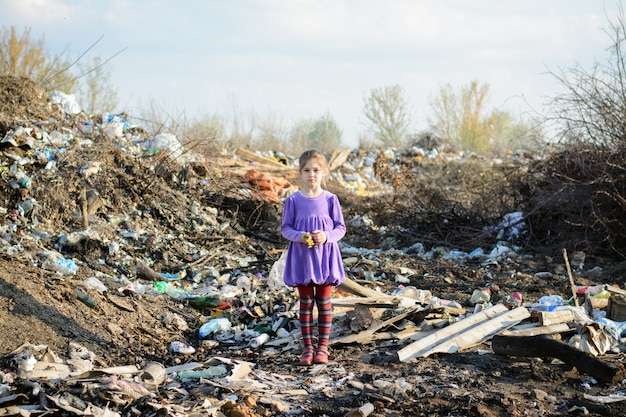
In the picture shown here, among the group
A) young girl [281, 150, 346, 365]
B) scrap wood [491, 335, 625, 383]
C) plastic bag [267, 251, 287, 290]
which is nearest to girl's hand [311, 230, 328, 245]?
young girl [281, 150, 346, 365]

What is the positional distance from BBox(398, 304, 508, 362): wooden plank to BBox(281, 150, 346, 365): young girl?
0.56 m

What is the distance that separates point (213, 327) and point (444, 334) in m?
2.02

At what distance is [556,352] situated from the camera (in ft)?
13.5

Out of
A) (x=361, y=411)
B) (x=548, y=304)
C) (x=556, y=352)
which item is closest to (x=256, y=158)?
(x=548, y=304)

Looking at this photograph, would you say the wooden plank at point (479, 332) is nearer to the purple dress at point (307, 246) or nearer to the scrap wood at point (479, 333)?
the scrap wood at point (479, 333)

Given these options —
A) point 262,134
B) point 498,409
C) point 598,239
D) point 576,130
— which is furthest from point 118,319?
point 262,134

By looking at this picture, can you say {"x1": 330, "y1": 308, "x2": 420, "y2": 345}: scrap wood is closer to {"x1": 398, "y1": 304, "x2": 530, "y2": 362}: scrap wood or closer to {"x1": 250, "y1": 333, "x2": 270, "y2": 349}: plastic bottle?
{"x1": 398, "y1": 304, "x2": 530, "y2": 362}: scrap wood

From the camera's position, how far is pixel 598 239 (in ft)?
29.6

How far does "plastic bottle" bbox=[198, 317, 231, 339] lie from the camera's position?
18.1ft

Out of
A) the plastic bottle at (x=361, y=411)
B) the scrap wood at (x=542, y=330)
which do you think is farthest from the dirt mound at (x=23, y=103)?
the plastic bottle at (x=361, y=411)

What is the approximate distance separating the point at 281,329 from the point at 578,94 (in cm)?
648

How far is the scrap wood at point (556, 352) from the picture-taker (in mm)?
3812

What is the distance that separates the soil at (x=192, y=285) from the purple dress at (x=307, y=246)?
605 millimetres

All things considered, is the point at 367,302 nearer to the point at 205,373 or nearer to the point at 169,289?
the point at 205,373
